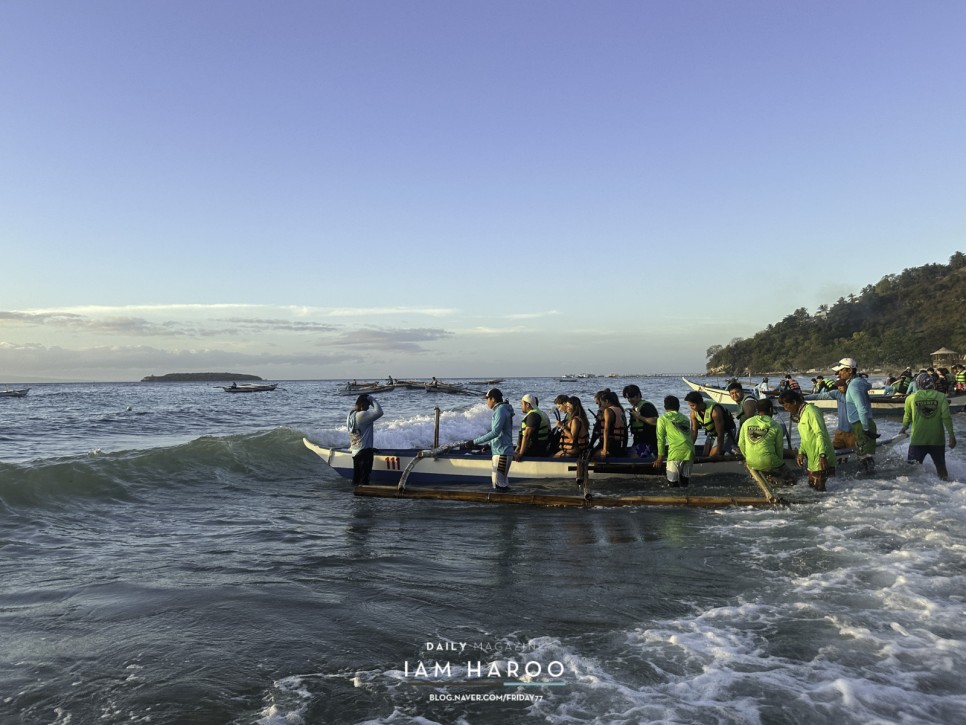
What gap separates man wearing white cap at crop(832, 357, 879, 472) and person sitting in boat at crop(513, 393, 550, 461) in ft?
20.2

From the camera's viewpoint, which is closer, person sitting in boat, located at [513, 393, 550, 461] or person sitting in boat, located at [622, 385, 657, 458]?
person sitting in boat, located at [513, 393, 550, 461]

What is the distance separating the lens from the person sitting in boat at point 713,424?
1317 centimetres

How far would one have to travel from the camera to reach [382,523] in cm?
1055

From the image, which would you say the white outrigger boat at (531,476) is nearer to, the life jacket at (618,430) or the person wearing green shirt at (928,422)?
the life jacket at (618,430)

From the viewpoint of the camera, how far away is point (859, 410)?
12.7m

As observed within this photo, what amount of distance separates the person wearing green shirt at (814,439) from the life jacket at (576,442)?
4313 mm

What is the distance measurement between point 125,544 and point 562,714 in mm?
7890

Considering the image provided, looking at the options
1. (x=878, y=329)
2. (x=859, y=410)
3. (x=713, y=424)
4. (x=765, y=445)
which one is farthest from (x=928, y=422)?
(x=878, y=329)

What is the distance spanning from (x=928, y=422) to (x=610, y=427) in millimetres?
5708

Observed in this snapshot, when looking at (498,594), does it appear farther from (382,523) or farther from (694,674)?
(382,523)

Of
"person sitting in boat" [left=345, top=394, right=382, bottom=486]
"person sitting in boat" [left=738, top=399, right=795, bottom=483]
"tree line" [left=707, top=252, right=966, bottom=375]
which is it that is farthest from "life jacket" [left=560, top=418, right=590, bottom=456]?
"tree line" [left=707, top=252, right=966, bottom=375]

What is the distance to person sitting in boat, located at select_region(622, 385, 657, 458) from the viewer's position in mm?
13438

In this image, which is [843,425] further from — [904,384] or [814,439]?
[904,384]

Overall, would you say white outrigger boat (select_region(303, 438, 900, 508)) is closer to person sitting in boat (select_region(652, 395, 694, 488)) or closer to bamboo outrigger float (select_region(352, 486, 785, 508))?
bamboo outrigger float (select_region(352, 486, 785, 508))
